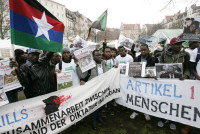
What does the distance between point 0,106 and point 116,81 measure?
2605 mm

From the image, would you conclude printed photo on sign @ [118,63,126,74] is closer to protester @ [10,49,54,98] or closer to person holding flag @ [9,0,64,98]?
person holding flag @ [9,0,64,98]

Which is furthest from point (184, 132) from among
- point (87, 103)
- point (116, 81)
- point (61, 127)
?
point (61, 127)

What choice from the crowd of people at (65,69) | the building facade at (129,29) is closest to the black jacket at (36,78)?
the crowd of people at (65,69)

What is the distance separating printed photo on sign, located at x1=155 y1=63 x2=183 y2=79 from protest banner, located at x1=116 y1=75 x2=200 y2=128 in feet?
0.38

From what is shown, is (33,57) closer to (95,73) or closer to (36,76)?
(36,76)

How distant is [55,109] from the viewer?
2.70 m

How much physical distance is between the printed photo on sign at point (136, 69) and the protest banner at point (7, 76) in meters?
2.52

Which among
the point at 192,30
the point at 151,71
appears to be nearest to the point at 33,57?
the point at 151,71

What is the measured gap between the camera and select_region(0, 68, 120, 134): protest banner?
92.2 inches

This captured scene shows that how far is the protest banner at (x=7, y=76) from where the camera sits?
6.91ft

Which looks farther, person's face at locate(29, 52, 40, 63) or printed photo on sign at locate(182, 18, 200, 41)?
printed photo on sign at locate(182, 18, 200, 41)

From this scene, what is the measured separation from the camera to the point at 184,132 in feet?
9.76

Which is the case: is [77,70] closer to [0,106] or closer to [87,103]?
[87,103]

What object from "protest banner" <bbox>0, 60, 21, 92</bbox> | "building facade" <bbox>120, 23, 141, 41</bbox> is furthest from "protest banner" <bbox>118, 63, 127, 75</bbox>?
"building facade" <bbox>120, 23, 141, 41</bbox>
